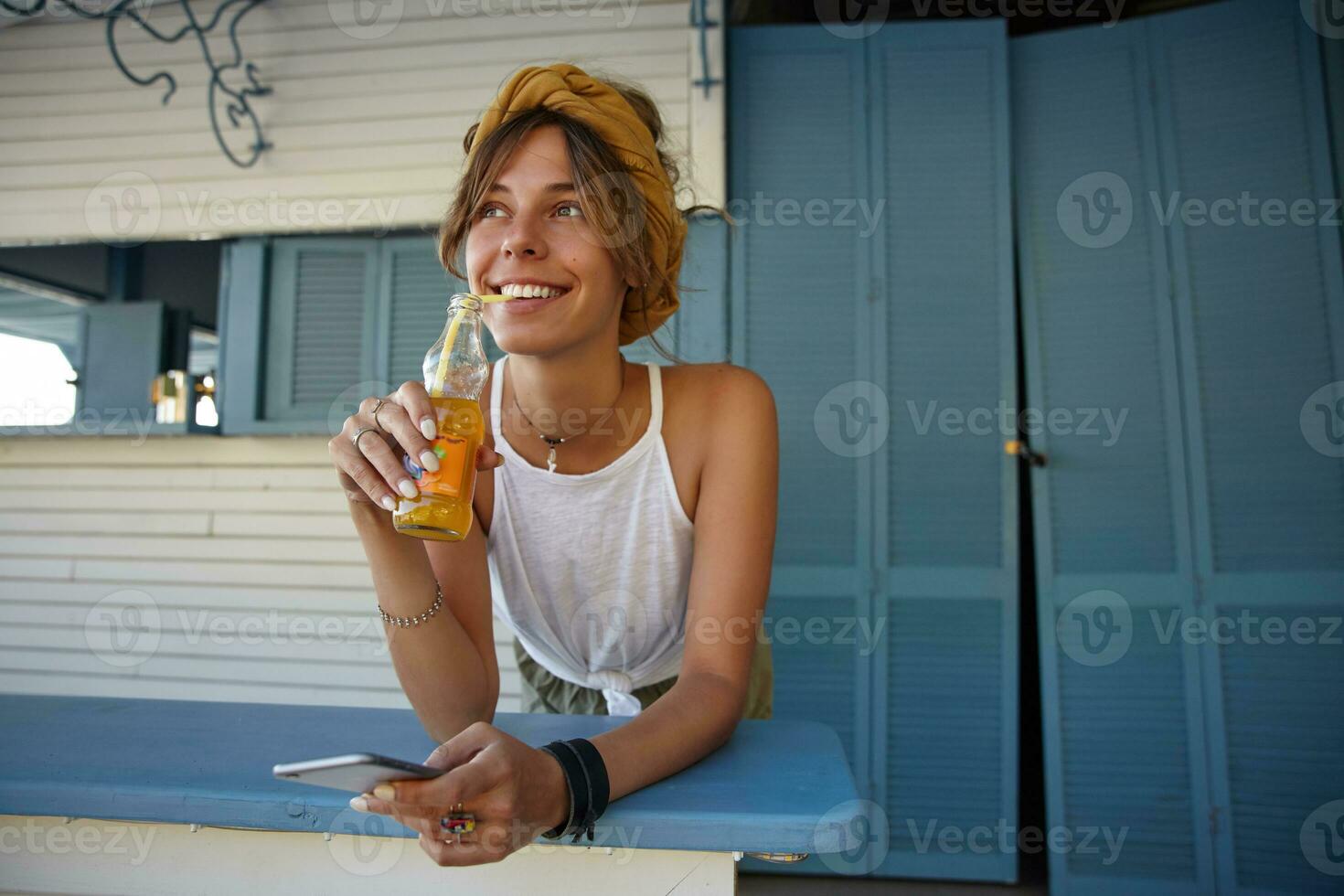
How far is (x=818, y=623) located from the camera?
3213 millimetres

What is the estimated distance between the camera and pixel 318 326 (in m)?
3.73

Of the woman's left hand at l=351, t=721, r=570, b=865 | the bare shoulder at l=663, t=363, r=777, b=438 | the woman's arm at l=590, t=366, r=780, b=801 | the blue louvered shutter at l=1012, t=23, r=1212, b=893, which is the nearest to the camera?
the woman's left hand at l=351, t=721, r=570, b=865

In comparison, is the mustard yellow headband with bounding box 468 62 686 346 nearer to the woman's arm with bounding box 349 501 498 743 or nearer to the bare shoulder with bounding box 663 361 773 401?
the bare shoulder with bounding box 663 361 773 401

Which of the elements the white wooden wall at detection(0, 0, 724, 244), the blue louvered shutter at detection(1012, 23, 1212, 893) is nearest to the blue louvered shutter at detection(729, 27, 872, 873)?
the white wooden wall at detection(0, 0, 724, 244)

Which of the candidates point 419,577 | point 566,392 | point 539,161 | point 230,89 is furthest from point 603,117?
point 230,89

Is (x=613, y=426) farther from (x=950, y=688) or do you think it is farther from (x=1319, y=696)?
(x=1319, y=696)

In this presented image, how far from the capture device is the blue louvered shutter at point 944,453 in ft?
10.3

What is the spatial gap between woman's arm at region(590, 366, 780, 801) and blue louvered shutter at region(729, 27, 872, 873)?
1.72m

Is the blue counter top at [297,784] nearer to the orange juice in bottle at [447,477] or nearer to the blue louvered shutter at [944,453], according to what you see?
the orange juice in bottle at [447,477]

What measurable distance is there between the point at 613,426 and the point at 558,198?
17.7 inches

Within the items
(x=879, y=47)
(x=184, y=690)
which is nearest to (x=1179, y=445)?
(x=879, y=47)

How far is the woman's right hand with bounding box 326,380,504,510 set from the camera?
3.49 feet

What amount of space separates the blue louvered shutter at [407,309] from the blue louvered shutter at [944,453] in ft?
6.01

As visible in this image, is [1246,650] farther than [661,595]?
Yes
